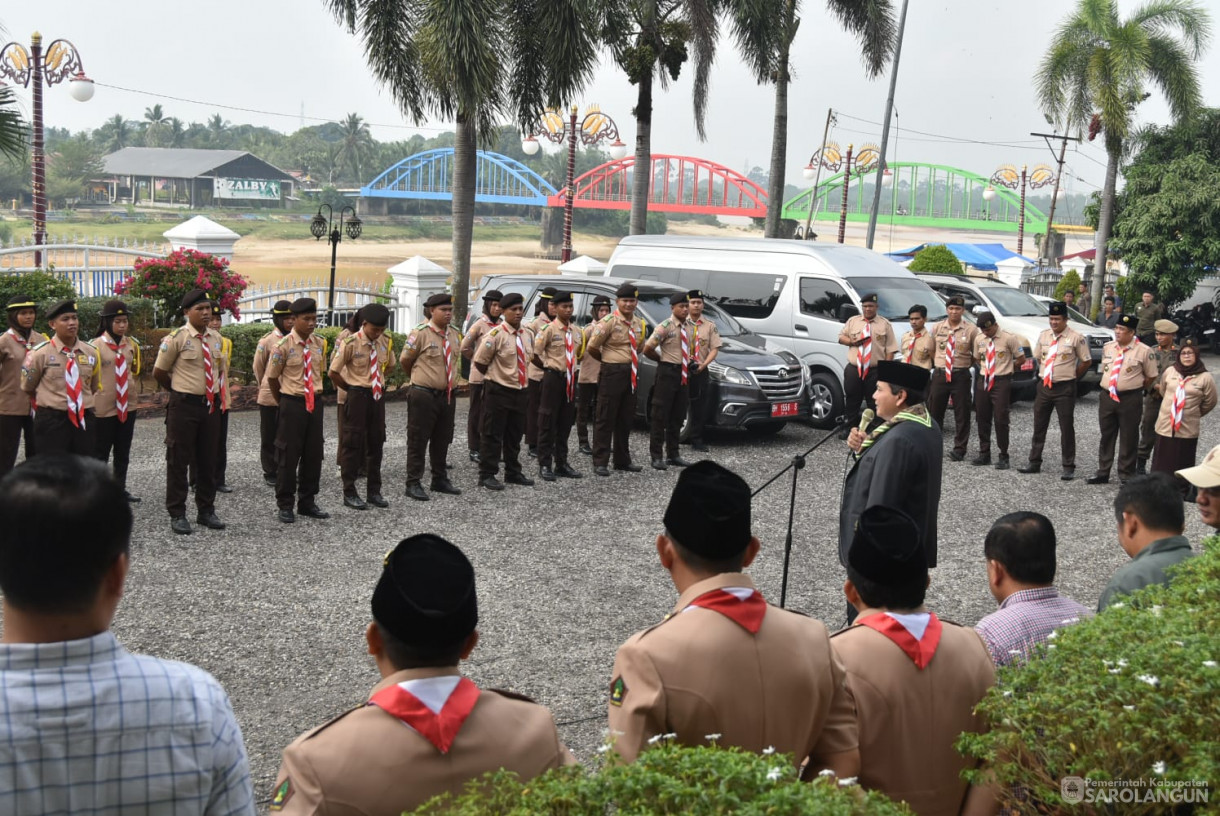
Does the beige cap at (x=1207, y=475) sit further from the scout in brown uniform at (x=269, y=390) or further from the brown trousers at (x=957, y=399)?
the brown trousers at (x=957, y=399)

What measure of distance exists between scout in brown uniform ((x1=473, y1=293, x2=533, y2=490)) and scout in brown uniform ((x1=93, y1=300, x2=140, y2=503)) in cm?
296

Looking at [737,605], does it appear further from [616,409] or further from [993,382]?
[993,382]

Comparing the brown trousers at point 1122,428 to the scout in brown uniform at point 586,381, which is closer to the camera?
the brown trousers at point 1122,428

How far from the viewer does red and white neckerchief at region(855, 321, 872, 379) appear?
43.3 feet

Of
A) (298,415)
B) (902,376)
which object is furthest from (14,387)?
(902,376)

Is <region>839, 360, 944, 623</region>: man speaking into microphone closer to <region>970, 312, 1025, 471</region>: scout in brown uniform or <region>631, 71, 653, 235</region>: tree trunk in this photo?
<region>970, 312, 1025, 471</region>: scout in brown uniform

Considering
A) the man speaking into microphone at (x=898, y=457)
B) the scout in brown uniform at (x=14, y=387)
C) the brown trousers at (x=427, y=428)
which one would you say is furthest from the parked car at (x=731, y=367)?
the man speaking into microphone at (x=898, y=457)

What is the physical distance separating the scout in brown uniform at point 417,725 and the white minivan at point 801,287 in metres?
11.9

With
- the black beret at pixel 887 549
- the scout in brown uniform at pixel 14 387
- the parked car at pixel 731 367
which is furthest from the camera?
the parked car at pixel 731 367

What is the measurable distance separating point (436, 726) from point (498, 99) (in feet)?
52.7

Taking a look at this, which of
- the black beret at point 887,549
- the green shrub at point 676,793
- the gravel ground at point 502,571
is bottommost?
the gravel ground at point 502,571

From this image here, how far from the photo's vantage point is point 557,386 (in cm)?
1120

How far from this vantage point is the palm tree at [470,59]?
53.9ft

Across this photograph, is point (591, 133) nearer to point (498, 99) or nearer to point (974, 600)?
point (498, 99)
